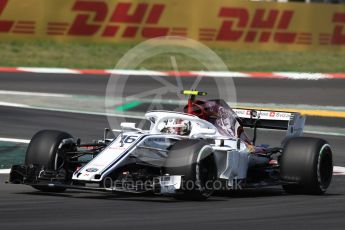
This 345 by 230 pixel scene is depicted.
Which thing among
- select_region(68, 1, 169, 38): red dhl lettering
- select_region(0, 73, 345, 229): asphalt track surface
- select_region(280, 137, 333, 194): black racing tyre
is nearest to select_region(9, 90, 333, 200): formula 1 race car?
select_region(280, 137, 333, 194): black racing tyre

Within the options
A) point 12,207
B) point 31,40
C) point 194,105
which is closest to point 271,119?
point 194,105

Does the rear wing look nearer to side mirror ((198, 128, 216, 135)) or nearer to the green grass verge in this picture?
side mirror ((198, 128, 216, 135))

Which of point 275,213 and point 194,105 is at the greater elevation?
point 194,105

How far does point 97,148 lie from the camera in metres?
11.3

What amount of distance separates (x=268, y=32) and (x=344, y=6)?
253 centimetres

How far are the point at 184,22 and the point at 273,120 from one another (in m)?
16.2

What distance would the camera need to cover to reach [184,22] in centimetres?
2872

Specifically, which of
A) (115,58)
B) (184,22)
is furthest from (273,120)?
(184,22)

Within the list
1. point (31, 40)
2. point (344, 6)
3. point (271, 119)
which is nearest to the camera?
point (271, 119)

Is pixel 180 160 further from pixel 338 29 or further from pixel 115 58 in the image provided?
pixel 338 29

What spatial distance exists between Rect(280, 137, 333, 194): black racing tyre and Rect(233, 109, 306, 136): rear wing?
1036 millimetres

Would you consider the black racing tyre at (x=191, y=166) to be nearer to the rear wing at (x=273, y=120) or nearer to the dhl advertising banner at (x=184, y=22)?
the rear wing at (x=273, y=120)

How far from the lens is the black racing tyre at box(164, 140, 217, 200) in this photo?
34.1 feet

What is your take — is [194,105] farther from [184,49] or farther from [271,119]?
[184,49]
